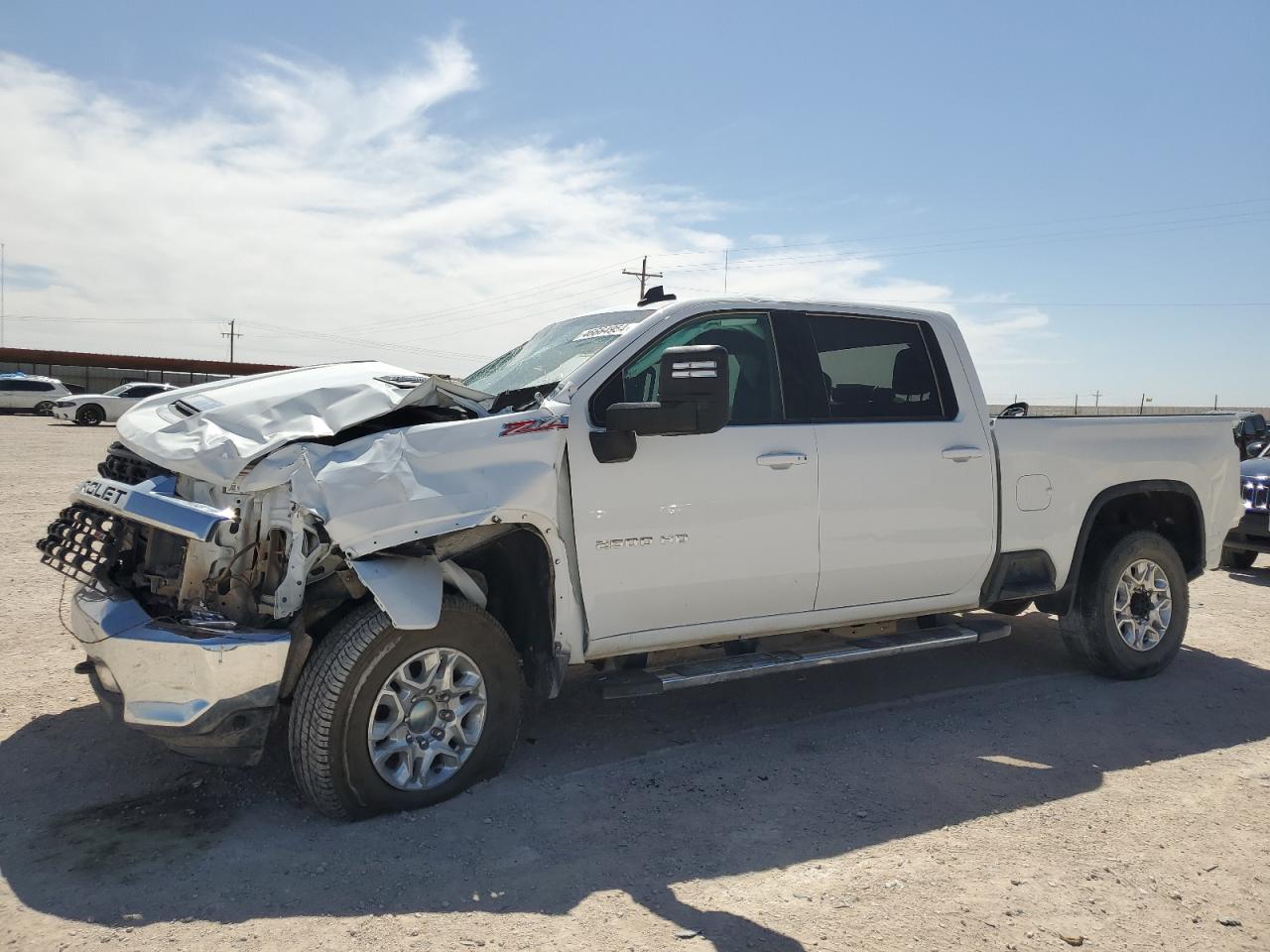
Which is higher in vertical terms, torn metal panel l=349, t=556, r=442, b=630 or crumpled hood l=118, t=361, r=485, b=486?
crumpled hood l=118, t=361, r=485, b=486

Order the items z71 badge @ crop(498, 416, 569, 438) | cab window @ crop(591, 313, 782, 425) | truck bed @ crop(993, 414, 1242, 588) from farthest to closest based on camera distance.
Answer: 1. truck bed @ crop(993, 414, 1242, 588)
2. cab window @ crop(591, 313, 782, 425)
3. z71 badge @ crop(498, 416, 569, 438)

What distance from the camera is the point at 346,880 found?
3.28 m

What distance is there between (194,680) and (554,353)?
2163 mm

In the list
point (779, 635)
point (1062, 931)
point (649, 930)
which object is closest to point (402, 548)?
point (649, 930)

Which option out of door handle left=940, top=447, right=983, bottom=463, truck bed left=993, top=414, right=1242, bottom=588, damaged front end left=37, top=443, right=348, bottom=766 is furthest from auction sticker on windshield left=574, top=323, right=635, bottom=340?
truck bed left=993, top=414, right=1242, bottom=588

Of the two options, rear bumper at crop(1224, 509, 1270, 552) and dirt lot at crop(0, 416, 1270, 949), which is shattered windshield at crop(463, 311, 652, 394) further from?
rear bumper at crop(1224, 509, 1270, 552)

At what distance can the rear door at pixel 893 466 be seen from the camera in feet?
15.2

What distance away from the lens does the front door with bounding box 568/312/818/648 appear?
4.05m

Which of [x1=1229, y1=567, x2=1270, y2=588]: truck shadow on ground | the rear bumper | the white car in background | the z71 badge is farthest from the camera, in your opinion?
the white car in background

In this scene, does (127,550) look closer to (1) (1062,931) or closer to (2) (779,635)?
(2) (779,635)

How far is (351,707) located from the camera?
3588mm

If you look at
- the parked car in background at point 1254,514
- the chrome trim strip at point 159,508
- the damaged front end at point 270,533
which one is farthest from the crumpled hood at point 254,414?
the parked car in background at point 1254,514

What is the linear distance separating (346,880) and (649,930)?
3.47ft

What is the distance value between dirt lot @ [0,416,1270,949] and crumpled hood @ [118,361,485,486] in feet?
4.57
